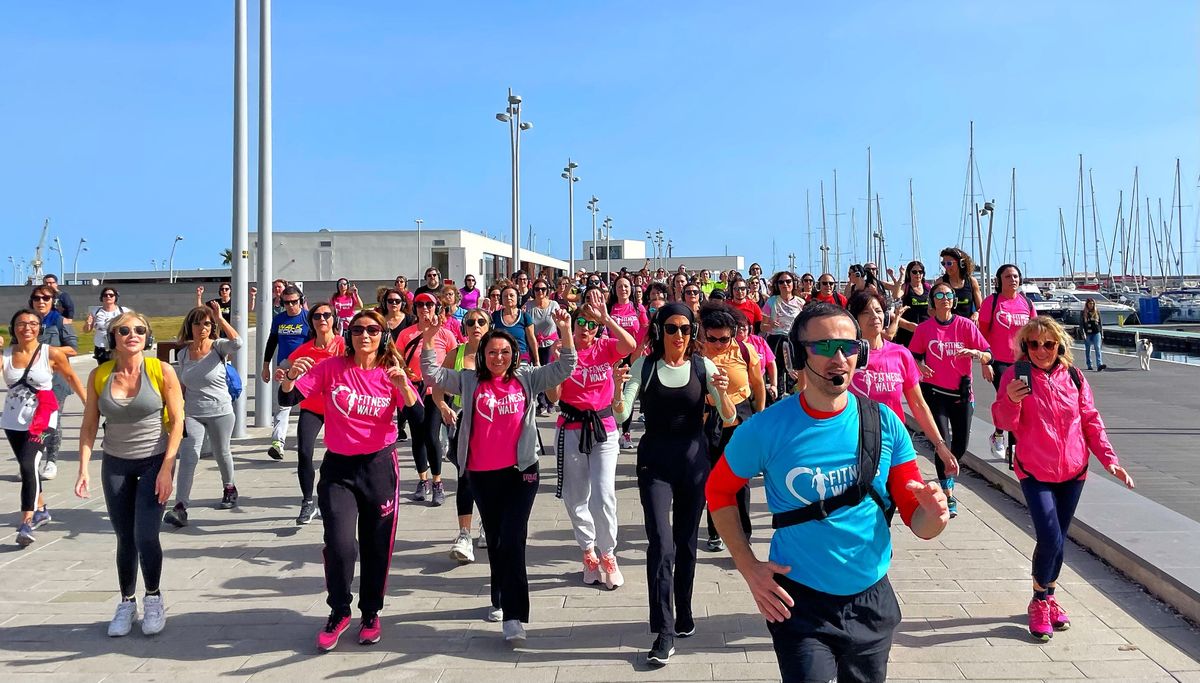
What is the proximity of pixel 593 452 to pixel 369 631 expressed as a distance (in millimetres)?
1772

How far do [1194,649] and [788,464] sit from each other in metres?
3.33

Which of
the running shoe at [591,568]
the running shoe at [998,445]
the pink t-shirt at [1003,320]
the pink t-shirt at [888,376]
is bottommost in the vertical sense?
the running shoe at [591,568]

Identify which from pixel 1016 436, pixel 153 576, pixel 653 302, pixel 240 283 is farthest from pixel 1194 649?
pixel 240 283

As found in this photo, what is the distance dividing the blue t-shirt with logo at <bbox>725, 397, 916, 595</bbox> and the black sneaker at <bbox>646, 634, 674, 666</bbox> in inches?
73.0

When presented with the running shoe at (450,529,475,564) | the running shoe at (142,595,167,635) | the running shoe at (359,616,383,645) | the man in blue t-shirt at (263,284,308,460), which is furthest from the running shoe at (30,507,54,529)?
the running shoe at (359,616,383,645)

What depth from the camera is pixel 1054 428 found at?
210 inches

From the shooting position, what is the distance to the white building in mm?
60969

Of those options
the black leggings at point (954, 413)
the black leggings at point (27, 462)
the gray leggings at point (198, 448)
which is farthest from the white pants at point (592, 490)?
the black leggings at point (27, 462)

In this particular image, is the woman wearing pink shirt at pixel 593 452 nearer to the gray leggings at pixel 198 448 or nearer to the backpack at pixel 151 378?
the backpack at pixel 151 378

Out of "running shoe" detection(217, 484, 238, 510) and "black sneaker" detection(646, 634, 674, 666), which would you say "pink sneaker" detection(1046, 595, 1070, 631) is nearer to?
"black sneaker" detection(646, 634, 674, 666)

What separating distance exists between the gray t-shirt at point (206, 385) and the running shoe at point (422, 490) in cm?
179

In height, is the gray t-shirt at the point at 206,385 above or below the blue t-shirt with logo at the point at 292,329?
below

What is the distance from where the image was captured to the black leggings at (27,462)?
24.5 ft

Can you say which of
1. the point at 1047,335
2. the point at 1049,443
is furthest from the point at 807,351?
the point at 1047,335
